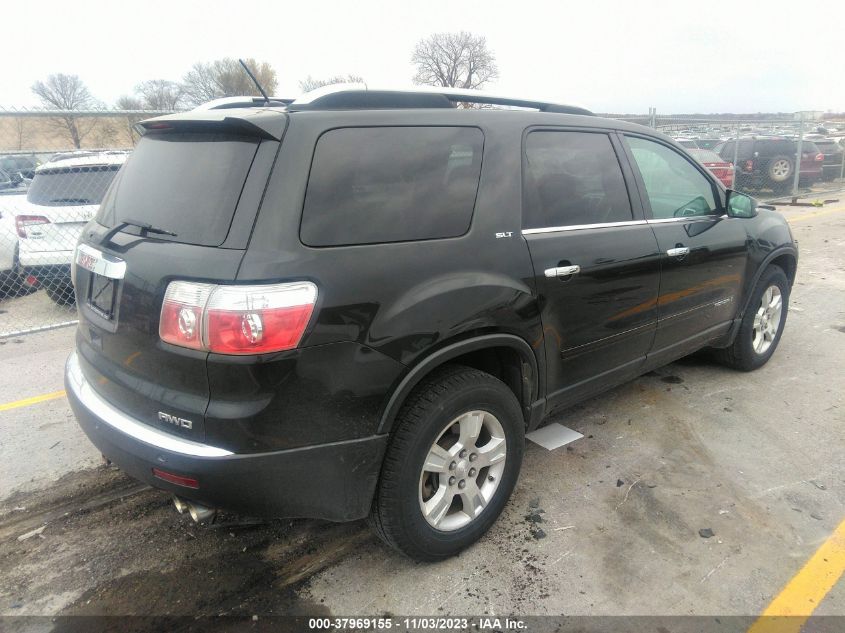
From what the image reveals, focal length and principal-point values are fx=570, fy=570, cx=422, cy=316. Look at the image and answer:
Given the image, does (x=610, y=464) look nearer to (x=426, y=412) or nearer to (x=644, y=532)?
(x=644, y=532)

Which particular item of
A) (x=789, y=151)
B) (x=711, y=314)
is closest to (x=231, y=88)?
(x=789, y=151)

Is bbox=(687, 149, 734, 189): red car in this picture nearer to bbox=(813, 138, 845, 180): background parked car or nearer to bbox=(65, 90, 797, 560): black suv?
bbox=(813, 138, 845, 180): background parked car

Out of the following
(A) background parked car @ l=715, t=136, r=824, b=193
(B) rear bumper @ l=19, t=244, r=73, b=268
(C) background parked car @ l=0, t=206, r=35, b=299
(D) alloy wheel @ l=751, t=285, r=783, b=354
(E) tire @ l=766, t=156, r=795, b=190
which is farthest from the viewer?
(E) tire @ l=766, t=156, r=795, b=190

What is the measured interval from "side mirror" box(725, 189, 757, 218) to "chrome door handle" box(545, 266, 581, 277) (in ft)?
5.77

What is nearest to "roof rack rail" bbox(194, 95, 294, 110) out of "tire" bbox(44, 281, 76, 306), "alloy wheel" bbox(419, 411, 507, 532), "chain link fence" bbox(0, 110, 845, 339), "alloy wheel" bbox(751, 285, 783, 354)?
"alloy wheel" bbox(419, 411, 507, 532)

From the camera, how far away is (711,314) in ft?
12.6

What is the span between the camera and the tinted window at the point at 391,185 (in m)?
2.06

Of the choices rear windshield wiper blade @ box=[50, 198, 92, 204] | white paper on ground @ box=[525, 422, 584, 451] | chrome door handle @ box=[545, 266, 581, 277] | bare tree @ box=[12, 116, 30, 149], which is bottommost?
white paper on ground @ box=[525, 422, 584, 451]

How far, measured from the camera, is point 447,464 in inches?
94.6

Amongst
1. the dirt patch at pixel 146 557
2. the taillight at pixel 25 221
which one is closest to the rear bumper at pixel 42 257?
the taillight at pixel 25 221

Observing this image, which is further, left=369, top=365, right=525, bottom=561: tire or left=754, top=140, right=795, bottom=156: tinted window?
left=754, top=140, right=795, bottom=156: tinted window

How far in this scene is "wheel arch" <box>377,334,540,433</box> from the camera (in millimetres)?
2164

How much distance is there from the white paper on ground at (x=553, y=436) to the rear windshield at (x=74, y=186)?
17.6 ft

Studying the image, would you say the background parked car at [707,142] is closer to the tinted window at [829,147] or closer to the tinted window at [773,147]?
the tinted window at [773,147]
